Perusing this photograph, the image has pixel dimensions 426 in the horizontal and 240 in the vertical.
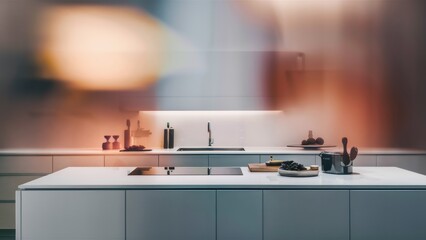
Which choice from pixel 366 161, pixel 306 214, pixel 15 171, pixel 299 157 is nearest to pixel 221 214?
pixel 306 214

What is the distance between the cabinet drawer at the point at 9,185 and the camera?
4.16 metres

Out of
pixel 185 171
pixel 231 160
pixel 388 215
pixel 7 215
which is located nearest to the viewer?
pixel 388 215

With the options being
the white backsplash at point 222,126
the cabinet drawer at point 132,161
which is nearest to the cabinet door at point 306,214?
the cabinet drawer at point 132,161

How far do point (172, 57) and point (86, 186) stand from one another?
2798mm

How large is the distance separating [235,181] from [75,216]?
0.83 metres

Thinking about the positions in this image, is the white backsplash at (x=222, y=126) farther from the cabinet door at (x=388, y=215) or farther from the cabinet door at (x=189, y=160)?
the cabinet door at (x=388, y=215)

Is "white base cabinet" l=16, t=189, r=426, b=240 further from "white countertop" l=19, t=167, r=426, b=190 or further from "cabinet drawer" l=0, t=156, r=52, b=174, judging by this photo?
"cabinet drawer" l=0, t=156, r=52, b=174

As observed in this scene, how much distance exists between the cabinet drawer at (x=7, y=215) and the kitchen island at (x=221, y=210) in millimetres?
2416

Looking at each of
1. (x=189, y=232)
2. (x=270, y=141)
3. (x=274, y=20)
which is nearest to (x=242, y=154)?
(x=270, y=141)

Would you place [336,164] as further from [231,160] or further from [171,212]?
[231,160]

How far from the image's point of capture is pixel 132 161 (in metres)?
4.11

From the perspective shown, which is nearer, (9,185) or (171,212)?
(171,212)

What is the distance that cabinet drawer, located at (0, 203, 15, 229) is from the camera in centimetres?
424

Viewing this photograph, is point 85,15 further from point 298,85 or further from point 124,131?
point 298,85
